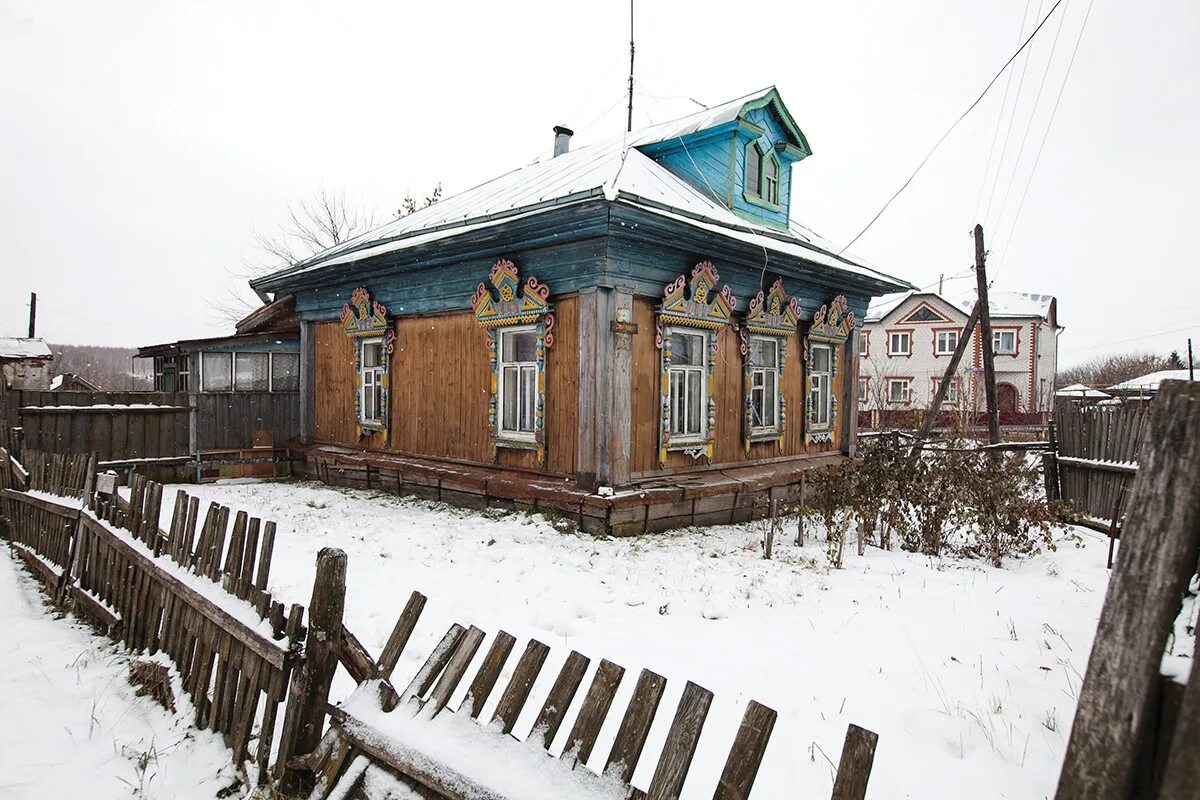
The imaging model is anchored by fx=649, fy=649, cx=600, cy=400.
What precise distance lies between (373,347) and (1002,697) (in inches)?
433

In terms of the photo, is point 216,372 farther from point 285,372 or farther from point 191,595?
point 191,595

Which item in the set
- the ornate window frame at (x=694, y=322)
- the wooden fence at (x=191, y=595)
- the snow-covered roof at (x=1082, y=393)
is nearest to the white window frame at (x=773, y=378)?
the ornate window frame at (x=694, y=322)

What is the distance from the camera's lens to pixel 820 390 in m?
12.2

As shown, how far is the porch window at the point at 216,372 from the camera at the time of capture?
14.1 metres

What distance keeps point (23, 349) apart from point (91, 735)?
3765cm

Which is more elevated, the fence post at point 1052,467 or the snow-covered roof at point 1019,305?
the snow-covered roof at point 1019,305

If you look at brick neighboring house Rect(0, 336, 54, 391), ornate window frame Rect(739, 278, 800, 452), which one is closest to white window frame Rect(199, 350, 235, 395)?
ornate window frame Rect(739, 278, 800, 452)

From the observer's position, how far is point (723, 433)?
991cm

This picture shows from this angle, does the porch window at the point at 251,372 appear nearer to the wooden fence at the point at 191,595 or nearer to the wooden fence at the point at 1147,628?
the wooden fence at the point at 191,595

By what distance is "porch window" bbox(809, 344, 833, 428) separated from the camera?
1202cm

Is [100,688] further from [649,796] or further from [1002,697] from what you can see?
[1002,697]

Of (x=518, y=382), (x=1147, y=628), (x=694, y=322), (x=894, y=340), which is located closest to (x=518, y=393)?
(x=518, y=382)

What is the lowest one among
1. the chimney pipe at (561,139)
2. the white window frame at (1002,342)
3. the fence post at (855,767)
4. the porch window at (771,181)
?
the fence post at (855,767)

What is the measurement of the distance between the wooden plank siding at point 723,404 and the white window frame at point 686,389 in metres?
0.19
